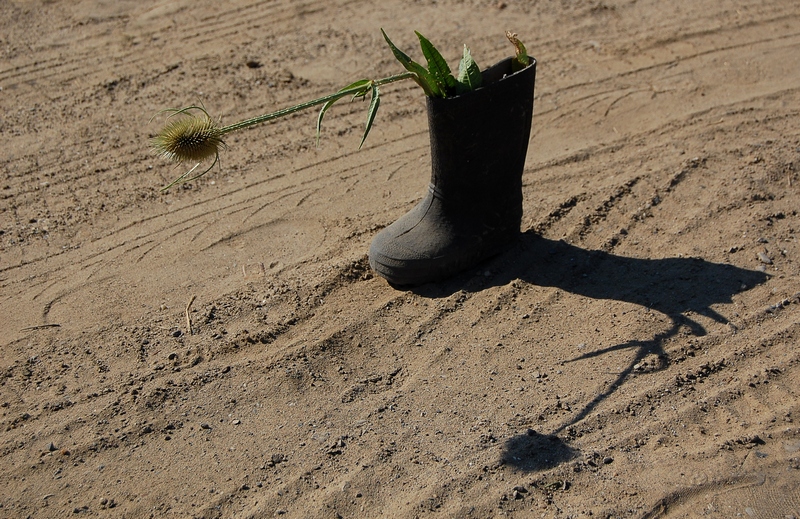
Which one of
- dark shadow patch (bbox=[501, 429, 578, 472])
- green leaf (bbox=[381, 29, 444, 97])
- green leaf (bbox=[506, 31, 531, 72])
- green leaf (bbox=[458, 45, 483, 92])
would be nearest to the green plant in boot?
green leaf (bbox=[381, 29, 444, 97])

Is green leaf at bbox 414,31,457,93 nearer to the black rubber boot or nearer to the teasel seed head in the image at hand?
the black rubber boot

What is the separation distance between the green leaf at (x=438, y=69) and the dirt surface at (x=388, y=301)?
802 millimetres

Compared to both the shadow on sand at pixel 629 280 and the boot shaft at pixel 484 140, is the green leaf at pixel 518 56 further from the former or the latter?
the shadow on sand at pixel 629 280

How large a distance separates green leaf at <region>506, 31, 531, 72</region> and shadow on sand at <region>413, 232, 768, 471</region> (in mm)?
765

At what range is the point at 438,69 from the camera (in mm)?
3041

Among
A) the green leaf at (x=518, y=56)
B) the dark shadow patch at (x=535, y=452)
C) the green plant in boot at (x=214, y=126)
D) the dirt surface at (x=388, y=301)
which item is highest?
the green plant in boot at (x=214, y=126)

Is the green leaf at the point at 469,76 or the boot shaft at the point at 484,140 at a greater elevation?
the green leaf at the point at 469,76

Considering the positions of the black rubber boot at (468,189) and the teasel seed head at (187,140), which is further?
the black rubber boot at (468,189)

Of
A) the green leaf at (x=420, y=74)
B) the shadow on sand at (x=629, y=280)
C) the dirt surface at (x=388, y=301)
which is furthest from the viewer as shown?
the shadow on sand at (x=629, y=280)

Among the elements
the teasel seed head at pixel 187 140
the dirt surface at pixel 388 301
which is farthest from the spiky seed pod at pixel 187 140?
the dirt surface at pixel 388 301

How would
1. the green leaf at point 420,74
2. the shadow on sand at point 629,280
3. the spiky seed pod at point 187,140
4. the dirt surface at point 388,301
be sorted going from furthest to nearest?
1. the shadow on sand at point 629,280
2. the green leaf at point 420,74
3. the spiky seed pod at point 187,140
4. the dirt surface at point 388,301

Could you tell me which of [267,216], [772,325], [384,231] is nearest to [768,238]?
[772,325]

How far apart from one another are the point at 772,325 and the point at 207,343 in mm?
2155

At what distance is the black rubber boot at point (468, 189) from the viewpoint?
312cm
